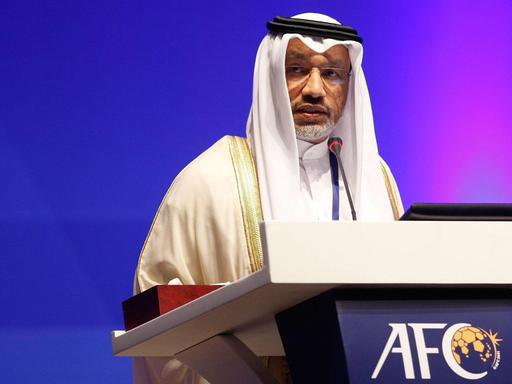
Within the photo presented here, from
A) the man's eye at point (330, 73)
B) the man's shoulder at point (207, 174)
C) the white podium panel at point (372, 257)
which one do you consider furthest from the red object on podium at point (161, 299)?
the man's eye at point (330, 73)

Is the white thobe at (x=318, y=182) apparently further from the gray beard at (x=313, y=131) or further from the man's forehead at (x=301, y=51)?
the man's forehead at (x=301, y=51)

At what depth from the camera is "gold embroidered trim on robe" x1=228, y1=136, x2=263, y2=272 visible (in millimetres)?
3055

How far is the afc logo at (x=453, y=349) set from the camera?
1.73 m

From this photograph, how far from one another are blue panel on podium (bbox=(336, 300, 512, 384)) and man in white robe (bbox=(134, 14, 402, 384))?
48.0 inches

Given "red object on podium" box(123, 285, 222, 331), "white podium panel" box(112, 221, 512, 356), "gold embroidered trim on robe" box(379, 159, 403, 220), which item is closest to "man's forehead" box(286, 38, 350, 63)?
"gold embroidered trim on robe" box(379, 159, 403, 220)

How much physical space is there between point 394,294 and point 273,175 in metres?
1.41

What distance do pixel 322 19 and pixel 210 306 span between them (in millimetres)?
1741

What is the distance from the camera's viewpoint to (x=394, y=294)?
177 centimetres

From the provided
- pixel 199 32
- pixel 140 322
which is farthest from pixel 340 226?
pixel 199 32

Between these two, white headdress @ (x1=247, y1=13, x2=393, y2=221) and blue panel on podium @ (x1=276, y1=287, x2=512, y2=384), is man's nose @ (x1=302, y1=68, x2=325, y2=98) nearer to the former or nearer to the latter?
white headdress @ (x1=247, y1=13, x2=393, y2=221)

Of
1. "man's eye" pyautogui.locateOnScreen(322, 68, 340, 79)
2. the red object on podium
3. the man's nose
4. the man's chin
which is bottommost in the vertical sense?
the red object on podium

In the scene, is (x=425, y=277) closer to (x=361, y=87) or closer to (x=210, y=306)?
(x=210, y=306)

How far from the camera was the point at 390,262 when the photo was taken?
172 centimetres

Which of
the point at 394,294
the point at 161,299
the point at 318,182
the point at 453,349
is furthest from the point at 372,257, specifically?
the point at 318,182
